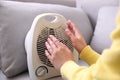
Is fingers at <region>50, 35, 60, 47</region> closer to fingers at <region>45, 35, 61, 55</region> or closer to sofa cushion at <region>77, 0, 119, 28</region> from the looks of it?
fingers at <region>45, 35, 61, 55</region>

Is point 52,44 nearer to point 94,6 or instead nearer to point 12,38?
point 12,38

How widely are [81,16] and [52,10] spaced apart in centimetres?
23

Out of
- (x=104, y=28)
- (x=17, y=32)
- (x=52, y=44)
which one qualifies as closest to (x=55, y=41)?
(x=52, y=44)

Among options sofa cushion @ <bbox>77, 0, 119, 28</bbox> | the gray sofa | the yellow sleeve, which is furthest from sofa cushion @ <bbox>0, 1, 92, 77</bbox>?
sofa cushion @ <bbox>77, 0, 119, 28</bbox>

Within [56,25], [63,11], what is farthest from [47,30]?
[63,11]

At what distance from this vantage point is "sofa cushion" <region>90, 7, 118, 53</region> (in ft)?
4.23

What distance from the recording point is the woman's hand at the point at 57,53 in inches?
30.7

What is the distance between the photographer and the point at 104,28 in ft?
4.32

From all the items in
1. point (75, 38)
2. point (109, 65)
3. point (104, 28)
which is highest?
point (109, 65)

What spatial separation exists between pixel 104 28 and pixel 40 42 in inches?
21.4

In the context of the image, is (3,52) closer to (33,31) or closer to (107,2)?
(33,31)

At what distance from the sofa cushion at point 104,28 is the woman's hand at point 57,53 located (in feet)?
1.69

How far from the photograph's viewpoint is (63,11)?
1247mm

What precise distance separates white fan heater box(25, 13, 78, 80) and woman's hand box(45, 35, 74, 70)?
0.05 metres
